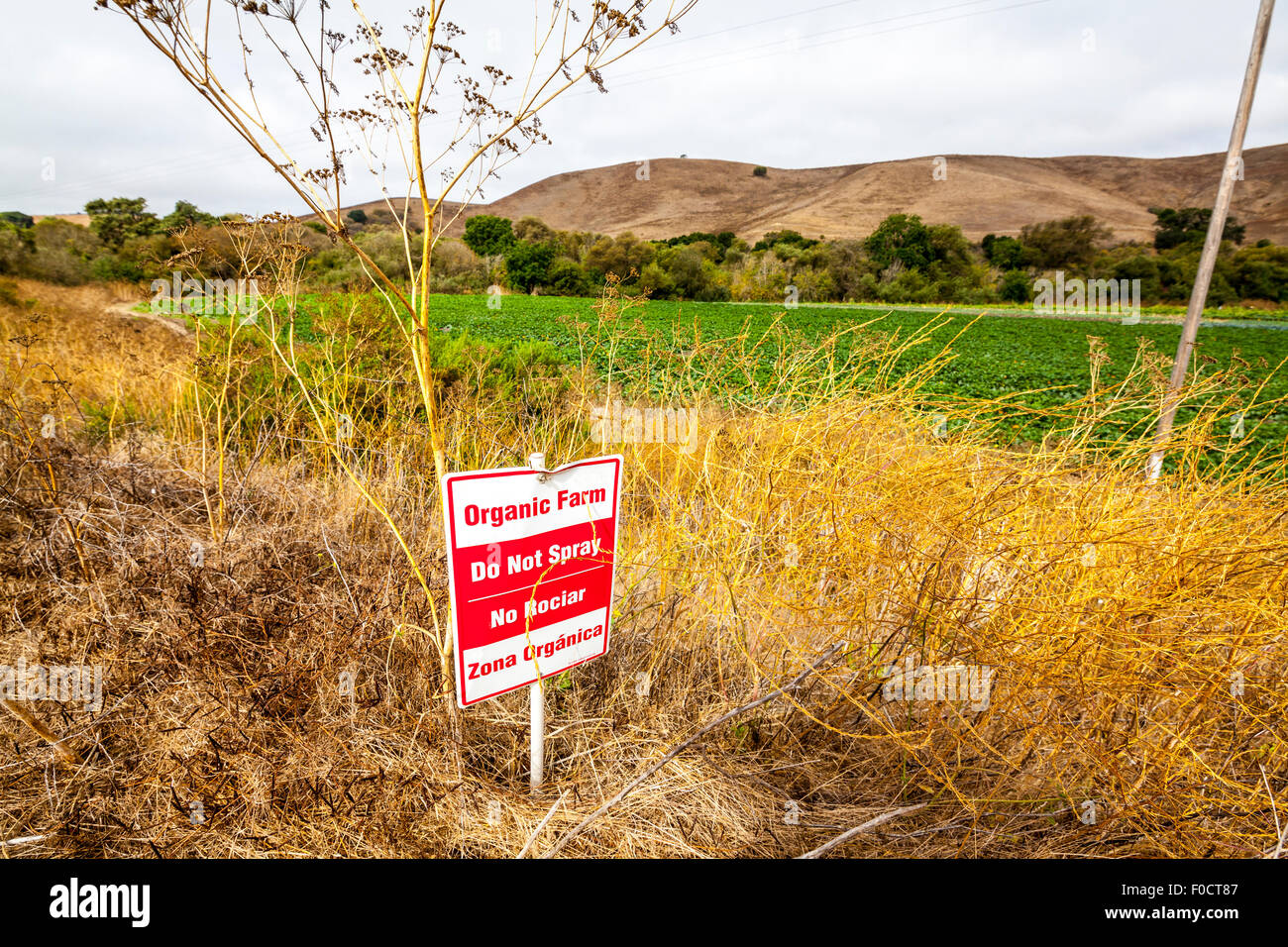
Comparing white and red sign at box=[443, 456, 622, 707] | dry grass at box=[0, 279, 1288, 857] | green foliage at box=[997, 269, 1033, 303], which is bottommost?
dry grass at box=[0, 279, 1288, 857]

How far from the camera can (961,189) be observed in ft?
285

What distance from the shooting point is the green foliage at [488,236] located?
55.9 meters

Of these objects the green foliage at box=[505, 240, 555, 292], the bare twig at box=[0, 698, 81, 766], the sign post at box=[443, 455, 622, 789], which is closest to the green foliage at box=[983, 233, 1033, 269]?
the green foliage at box=[505, 240, 555, 292]

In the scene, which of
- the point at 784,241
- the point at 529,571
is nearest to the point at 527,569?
the point at 529,571

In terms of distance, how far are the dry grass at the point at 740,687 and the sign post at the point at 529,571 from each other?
18.7 inches

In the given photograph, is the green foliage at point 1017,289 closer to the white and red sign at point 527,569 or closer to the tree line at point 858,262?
the tree line at point 858,262

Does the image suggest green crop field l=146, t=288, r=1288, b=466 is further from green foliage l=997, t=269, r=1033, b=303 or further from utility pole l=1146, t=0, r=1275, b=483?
green foliage l=997, t=269, r=1033, b=303

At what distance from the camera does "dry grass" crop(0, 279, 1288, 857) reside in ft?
6.08

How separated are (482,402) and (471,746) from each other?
3.24 m

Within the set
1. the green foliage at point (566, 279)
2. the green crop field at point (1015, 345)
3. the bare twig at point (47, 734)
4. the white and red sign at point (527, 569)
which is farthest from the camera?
the green foliage at point (566, 279)

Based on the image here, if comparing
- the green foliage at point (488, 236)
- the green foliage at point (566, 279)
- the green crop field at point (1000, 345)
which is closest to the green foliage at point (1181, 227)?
the green crop field at point (1000, 345)

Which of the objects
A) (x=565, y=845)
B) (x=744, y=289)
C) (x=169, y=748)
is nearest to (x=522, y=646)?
(x=565, y=845)

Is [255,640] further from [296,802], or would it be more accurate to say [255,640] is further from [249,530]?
[249,530]

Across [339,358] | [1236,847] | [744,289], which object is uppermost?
[744,289]
